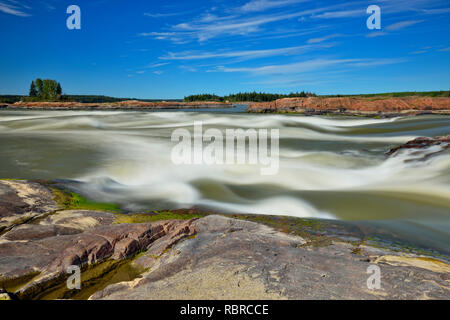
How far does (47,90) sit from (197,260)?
117676mm

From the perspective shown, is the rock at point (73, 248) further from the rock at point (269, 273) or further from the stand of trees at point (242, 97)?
the stand of trees at point (242, 97)

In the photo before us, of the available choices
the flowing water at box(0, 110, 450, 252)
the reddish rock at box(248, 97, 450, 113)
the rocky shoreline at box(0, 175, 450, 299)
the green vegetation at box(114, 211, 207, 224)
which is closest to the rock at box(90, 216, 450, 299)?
the rocky shoreline at box(0, 175, 450, 299)

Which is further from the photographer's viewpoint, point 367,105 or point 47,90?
point 47,90

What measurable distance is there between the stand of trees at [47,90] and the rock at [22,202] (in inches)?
4320

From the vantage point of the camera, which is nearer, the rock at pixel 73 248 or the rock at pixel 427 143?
the rock at pixel 73 248

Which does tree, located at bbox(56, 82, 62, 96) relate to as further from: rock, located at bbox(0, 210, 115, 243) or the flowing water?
rock, located at bbox(0, 210, 115, 243)

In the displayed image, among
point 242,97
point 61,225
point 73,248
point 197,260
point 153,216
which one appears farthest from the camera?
point 242,97

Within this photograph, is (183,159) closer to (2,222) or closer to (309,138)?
(2,222)

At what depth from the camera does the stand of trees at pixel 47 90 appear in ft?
324

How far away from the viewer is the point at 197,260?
327cm

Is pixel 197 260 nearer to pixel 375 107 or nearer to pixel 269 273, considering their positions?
pixel 269 273

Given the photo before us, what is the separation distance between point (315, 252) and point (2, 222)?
179 inches

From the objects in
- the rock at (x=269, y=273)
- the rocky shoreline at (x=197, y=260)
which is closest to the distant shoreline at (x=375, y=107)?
the rocky shoreline at (x=197, y=260)

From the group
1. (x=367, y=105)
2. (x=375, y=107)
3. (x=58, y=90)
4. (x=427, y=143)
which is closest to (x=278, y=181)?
(x=427, y=143)
